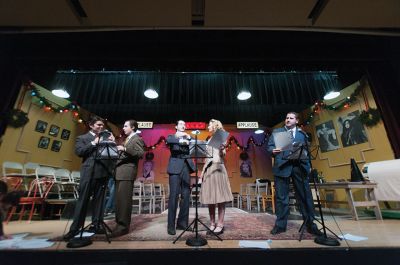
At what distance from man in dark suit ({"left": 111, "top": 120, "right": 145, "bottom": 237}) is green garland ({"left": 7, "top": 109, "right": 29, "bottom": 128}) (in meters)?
2.33

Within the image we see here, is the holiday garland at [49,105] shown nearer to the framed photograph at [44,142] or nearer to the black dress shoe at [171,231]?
the framed photograph at [44,142]

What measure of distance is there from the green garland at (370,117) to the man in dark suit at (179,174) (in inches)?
177

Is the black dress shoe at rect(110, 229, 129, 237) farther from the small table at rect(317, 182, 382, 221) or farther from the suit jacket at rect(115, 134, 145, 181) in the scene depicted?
the small table at rect(317, 182, 382, 221)

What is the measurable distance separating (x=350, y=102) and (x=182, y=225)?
5383 mm

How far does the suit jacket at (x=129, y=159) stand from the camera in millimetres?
2543

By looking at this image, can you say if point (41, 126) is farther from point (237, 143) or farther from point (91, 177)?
point (237, 143)

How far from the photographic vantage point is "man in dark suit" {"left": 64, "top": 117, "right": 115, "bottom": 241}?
2.42 m

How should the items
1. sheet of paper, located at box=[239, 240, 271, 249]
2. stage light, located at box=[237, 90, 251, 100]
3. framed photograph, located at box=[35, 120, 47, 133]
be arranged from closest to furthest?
sheet of paper, located at box=[239, 240, 271, 249] → framed photograph, located at box=[35, 120, 47, 133] → stage light, located at box=[237, 90, 251, 100]

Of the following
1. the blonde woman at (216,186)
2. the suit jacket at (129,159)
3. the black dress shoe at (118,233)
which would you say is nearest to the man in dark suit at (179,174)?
the blonde woman at (216,186)

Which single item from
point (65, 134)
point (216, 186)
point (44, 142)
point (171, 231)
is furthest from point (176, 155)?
point (65, 134)

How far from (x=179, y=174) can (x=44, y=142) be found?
171 inches

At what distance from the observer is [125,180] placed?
8.37 feet

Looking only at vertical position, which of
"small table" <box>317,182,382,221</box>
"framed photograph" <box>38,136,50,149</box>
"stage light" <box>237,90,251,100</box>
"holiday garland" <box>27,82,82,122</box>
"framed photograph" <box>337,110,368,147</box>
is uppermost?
"stage light" <box>237,90,251,100</box>

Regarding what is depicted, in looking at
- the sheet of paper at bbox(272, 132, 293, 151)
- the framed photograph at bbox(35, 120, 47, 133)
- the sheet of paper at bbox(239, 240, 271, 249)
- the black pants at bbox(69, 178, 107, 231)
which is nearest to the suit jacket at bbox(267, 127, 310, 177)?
the sheet of paper at bbox(272, 132, 293, 151)
